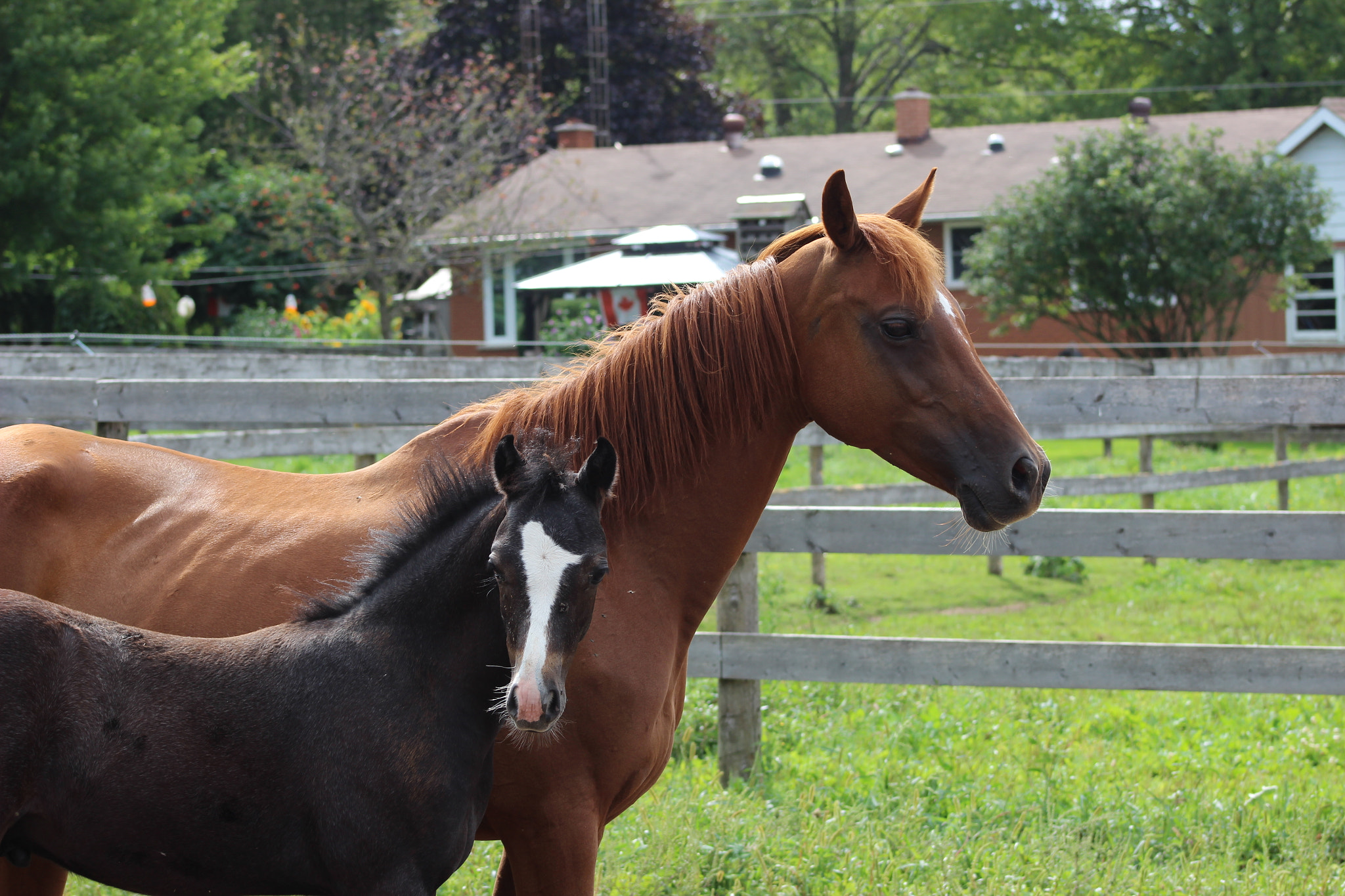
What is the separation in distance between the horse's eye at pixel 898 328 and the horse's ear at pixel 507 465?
0.89m

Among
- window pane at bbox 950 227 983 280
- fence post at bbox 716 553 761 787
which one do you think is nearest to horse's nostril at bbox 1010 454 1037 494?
fence post at bbox 716 553 761 787

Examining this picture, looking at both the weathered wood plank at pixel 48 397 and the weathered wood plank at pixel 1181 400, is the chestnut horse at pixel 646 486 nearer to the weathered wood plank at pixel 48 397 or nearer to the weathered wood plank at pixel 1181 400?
the weathered wood plank at pixel 48 397

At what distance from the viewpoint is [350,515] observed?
2.66m

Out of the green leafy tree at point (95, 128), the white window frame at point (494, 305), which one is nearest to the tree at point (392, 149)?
the white window frame at point (494, 305)

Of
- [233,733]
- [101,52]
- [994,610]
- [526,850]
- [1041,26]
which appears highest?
[1041,26]

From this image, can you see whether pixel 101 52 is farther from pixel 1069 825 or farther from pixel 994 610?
pixel 1069 825

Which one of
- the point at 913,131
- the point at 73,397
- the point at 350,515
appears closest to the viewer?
the point at 350,515

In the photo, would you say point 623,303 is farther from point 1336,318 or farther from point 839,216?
point 1336,318

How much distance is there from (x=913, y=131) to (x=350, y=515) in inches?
1041

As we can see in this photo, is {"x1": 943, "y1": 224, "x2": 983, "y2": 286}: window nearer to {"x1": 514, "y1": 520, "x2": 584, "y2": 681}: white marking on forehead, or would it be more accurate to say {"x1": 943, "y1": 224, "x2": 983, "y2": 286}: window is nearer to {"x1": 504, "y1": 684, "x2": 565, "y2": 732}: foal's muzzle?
{"x1": 514, "y1": 520, "x2": 584, "y2": 681}: white marking on forehead

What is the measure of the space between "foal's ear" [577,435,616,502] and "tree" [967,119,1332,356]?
17232 mm

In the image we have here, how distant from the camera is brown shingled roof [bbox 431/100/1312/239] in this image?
77.4ft

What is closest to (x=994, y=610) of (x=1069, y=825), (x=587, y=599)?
(x=1069, y=825)

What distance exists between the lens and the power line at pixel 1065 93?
101ft
